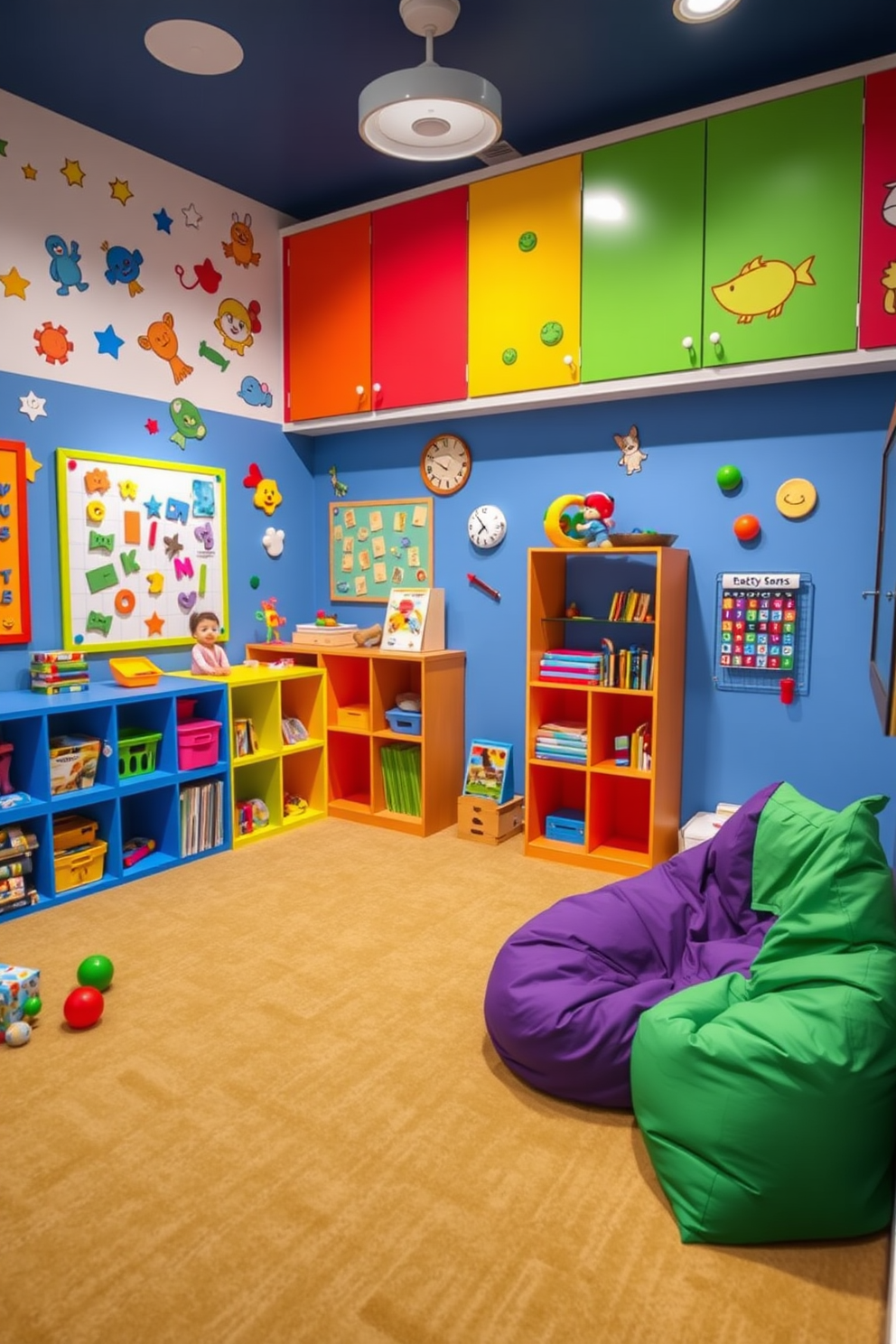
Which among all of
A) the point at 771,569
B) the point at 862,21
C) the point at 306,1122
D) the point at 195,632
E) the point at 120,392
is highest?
the point at 862,21

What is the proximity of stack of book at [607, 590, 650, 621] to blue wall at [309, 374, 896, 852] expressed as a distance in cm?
24

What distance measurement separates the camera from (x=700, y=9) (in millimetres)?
2600

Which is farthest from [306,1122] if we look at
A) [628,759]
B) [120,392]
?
[120,392]

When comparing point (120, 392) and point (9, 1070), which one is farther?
point (120, 392)

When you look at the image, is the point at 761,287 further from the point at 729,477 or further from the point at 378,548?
the point at 378,548

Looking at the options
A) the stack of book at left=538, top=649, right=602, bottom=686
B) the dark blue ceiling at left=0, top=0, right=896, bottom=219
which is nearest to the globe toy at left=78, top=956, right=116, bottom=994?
the stack of book at left=538, top=649, right=602, bottom=686

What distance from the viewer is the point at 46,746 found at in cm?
326

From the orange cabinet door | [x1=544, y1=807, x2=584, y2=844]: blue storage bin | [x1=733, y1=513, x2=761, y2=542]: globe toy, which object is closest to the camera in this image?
[x1=733, y1=513, x2=761, y2=542]: globe toy

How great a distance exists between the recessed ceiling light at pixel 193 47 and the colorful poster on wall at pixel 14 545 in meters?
1.54

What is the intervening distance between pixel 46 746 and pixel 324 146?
2846 mm

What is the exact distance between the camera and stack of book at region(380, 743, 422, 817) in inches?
168

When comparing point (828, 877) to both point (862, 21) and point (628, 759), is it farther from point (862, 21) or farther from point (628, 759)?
point (862, 21)

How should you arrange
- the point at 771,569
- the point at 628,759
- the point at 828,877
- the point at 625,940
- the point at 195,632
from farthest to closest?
the point at 195,632 < the point at 628,759 < the point at 771,569 < the point at 625,940 < the point at 828,877

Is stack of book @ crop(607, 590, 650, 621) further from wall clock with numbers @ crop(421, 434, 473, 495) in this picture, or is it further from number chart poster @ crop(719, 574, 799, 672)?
wall clock with numbers @ crop(421, 434, 473, 495)
